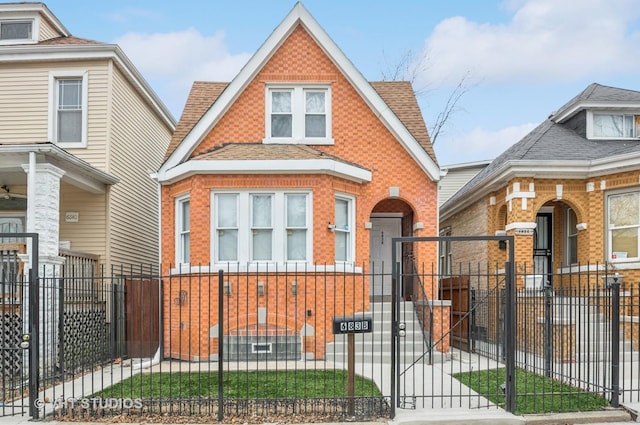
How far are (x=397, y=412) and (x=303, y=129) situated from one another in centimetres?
866

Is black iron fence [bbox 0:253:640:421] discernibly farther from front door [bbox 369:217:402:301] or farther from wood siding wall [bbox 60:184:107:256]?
wood siding wall [bbox 60:184:107:256]

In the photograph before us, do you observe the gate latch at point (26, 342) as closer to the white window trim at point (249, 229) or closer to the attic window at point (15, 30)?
the white window trim at point (249, 229)

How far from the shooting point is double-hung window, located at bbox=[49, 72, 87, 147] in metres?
16.2

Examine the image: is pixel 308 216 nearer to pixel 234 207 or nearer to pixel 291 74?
pixel 234 207

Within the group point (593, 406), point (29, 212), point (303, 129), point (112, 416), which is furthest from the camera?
point (303, 129)

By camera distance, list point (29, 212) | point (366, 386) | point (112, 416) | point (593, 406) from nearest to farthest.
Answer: point (112, 416)
point (593, 406)
point (366, 386)
point (29, 212)

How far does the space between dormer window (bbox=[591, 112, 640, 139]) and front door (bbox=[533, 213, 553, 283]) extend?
2779 millimetres

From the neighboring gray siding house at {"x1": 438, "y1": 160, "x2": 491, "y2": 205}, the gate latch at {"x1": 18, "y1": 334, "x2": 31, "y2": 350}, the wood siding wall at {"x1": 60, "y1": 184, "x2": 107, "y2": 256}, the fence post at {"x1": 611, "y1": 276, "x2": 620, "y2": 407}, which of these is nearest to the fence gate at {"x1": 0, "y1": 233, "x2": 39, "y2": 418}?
the gate latch at {"x1": 18, "y1": 334, "x2": 31, "y2": 350}

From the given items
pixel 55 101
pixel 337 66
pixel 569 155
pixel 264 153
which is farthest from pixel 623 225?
pixel 55 101

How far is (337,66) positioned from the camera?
1553 centimetres

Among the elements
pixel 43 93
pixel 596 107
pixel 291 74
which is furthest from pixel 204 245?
pixel 596 107

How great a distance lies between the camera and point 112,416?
837cm

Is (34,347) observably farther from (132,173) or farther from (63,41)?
(63,41)

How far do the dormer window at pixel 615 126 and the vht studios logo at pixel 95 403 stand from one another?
14613 mm
